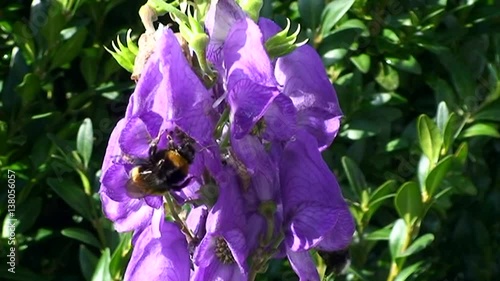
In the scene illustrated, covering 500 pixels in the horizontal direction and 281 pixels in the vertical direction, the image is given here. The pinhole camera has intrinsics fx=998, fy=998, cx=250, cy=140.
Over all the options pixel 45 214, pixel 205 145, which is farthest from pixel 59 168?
pixel 205 145

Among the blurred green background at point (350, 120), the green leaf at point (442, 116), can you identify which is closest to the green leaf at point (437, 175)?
the blurred green background at point (350, 120)

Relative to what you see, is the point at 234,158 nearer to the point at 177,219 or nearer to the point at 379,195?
the point at 177,219

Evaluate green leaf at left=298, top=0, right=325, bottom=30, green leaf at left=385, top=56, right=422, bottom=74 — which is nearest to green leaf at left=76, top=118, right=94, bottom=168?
green leaf at left=298, top=0, right=325, bottom=30

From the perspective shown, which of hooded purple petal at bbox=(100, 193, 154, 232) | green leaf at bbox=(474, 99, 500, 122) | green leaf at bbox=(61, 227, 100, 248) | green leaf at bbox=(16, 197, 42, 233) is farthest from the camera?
green leaf at bbox=(474, 99, 500, 122)

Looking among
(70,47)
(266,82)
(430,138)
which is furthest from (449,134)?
(266,82)

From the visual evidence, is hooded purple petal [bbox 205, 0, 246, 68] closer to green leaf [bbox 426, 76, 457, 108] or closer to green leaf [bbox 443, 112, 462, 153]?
green leaf [bbox 443, 112, 462, 153]

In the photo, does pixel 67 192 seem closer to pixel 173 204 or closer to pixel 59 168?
pixel 59 168
